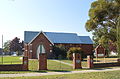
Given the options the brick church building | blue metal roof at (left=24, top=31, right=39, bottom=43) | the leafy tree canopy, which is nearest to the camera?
the leafy tree canopy

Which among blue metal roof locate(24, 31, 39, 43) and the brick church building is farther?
blue metal roof locate(24, 31, 39, 43)

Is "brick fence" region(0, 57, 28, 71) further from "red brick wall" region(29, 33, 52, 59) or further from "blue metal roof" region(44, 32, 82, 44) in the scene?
"blue metal roof" region(44, 32, 82, 44)

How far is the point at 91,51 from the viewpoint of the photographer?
181 ft

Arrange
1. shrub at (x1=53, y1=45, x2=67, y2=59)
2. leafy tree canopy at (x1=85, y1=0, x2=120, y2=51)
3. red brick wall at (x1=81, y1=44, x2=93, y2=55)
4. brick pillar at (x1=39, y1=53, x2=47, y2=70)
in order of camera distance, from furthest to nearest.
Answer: red brick wall at (x1=81, y1=44, x2=93, y2=55) < shrub at (x1=53, y1=45, x2=67, y2=59) < leafy tree canopy at (x1=85, y1=0, x2=120, y2=51) < brick pillar at (x1=39, y1=53, x2=47, y2=70)

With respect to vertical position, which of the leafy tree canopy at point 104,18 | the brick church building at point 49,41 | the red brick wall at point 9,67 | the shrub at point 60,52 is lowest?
the red brick wall at point 9,67

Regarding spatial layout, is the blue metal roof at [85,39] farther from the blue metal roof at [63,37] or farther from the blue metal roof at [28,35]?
the blue metal roof at [28,35]

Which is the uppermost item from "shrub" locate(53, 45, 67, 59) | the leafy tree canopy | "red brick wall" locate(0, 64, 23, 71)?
the leafy tree canopy

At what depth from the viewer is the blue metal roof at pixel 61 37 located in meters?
50.0

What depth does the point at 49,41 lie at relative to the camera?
158 ft

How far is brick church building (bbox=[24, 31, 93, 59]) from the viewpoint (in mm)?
46969

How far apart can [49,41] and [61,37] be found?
571 centimetres

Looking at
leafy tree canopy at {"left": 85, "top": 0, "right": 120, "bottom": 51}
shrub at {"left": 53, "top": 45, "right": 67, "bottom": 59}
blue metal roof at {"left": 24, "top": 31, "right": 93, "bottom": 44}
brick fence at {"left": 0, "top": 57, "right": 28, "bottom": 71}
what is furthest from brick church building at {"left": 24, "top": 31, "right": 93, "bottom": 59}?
brick fence at {"left": 0, "top": 57, "right": 28, "bottom": 71}

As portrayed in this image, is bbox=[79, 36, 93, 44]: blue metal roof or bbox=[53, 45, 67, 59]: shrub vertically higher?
bbox=[79, 36, 93, 44]: blue metal roof

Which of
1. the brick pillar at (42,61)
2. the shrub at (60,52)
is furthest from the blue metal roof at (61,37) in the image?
the brick pillar at (42,61)
